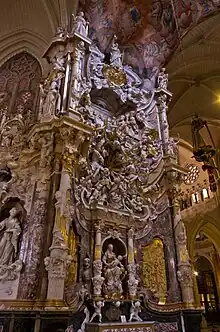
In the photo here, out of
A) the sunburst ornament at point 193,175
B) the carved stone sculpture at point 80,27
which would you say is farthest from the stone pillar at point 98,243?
the sunburst ornament at point 193,175

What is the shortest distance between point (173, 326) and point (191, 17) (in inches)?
398

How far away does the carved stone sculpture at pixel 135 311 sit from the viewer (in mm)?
6176

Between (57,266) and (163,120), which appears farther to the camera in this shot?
(163,120)

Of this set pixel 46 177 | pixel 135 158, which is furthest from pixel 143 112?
pixel 46 177

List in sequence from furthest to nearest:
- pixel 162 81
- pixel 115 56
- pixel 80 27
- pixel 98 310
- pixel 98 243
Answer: pixel 162 81
pixel 115 56
pixel 80 27
pixel 98 243
pixel 98 310

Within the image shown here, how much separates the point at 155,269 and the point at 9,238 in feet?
12.9

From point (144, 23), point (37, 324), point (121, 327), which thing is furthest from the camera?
point (144, 23)

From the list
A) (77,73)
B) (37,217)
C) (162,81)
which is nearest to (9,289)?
(37,217)

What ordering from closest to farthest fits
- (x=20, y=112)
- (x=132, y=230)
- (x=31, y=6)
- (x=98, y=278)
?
(x=98, y=278)
(x=132, y=230)
(x=20, y=112)
(x=31, y=6)

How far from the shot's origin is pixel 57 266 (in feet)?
15.9

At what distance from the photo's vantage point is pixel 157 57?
10.8 meters

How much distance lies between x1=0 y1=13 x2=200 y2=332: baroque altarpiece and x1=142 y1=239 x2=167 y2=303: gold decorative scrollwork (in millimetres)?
26

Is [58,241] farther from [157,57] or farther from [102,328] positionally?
[157,57]

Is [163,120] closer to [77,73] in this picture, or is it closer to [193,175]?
[77,73]
